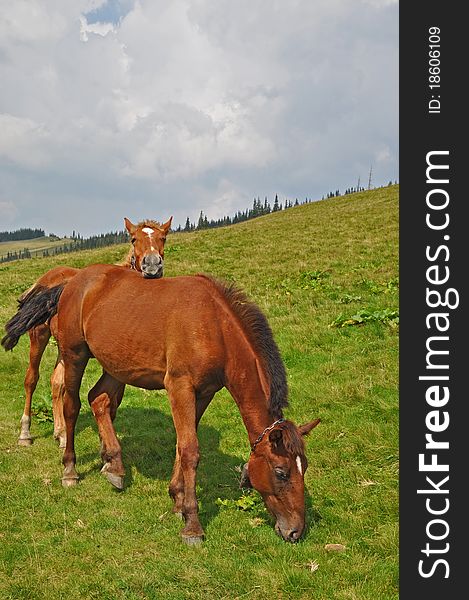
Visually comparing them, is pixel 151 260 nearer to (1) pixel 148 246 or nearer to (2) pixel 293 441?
A: (1) pixel 148 246

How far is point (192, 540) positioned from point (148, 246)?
15.8ft

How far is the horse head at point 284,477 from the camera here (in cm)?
530

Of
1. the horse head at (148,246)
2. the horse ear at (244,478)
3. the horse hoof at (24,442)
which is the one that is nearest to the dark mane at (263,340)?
the horse ear at (244,478)

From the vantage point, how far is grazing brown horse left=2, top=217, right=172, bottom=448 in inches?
319

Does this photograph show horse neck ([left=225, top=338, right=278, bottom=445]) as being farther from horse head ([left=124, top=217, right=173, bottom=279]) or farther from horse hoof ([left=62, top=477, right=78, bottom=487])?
horse hoof ([left=62, top=477, right=78, bottom=487])

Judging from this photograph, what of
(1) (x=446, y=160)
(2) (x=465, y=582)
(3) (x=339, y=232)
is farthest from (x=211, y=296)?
(3) (x=339, y=232)

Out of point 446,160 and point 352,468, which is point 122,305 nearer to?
point 352,468

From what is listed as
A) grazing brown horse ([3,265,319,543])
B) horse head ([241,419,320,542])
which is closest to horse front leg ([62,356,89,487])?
grazing brown horse ([3,265,319,543])

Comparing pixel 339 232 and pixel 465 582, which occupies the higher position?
pixel 339 232

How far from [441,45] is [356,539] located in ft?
19.1

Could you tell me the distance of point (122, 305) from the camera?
6.97 m

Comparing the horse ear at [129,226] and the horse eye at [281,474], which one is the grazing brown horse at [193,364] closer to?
the horse eye at [281,474]

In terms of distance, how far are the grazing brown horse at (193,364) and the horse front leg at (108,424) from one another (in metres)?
0.02

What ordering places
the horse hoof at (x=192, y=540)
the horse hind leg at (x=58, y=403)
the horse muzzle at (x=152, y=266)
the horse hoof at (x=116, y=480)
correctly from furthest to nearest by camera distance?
the horse hind leg at (x=58, y=403) → the horse muzzle at (x=152, y=266) → the horse hoof at (x=116, y=480) → the horse hoof at (x=192, y=540)
